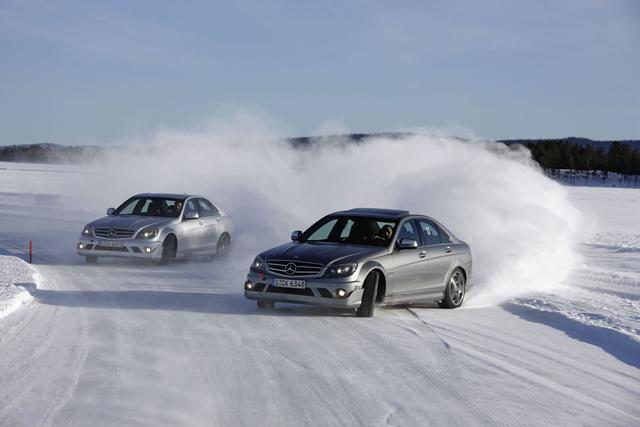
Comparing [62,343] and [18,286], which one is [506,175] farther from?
[62,343]

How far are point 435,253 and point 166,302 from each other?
12.7 ft

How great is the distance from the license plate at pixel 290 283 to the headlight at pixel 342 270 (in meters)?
0.34

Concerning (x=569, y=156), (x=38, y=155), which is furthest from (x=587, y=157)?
(x=38, y=155)

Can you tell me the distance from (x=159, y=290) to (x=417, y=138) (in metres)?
19.7

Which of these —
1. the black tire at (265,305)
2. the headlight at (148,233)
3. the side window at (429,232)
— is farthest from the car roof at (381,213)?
the headlight at (148,233)

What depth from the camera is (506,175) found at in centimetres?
2298

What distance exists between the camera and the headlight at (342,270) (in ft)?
35.3

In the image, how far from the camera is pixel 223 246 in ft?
65.0

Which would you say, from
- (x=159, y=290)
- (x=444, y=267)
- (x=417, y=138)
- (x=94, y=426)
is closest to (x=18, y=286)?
(x=159, y=290)

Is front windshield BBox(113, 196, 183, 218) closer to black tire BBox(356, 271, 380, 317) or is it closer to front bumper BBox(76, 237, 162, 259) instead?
front bumper BBox(76, 237, 162, 259)

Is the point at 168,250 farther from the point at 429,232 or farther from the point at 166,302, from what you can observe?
the point at 429,232

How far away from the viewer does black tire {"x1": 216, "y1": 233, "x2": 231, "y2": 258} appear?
19.5 metres

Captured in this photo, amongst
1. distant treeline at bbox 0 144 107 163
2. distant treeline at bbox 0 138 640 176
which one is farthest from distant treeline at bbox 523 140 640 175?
distant treeline at bbox 0 144 107 163

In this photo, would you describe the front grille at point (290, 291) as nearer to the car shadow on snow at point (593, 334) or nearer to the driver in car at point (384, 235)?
the driver in car at point (384, 235)
